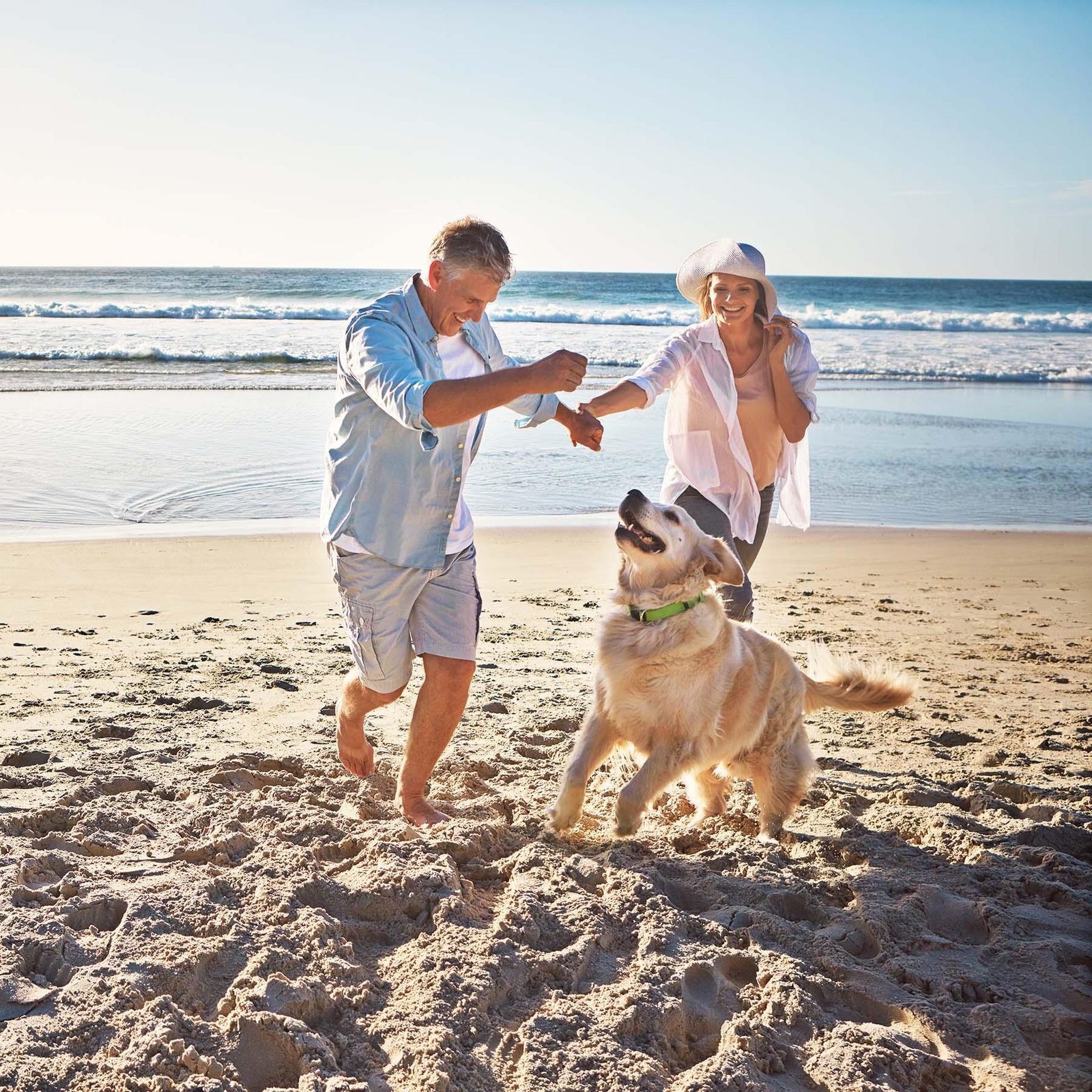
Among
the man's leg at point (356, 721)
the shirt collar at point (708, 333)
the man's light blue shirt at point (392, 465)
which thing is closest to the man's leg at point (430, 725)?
the man's leg at point (356, 721)

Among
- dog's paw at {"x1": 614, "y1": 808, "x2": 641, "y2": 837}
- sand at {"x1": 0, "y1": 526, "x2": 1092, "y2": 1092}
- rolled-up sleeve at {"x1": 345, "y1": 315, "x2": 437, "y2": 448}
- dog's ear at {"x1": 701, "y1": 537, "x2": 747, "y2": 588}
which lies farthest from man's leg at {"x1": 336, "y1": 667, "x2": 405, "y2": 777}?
dog's ear at {"x1": 701, "y1": 537, "x2": 747, "y2": 588}

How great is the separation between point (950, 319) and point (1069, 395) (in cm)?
1666

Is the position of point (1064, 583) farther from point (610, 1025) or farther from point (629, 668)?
point (610, 1025)

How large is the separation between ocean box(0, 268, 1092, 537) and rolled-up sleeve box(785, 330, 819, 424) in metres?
2.64

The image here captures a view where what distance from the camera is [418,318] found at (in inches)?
135

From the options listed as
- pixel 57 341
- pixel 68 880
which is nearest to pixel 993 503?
pixel 68 880

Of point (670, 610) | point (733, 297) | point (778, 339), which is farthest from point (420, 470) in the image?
point (778, 339)

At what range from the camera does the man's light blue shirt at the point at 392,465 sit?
11.0 feet

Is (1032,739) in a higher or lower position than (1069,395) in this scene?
lower

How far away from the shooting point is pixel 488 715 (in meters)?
4.94

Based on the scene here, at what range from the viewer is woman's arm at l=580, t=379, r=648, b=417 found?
416 cm

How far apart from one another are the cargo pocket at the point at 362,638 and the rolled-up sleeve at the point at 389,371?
0.66 metres

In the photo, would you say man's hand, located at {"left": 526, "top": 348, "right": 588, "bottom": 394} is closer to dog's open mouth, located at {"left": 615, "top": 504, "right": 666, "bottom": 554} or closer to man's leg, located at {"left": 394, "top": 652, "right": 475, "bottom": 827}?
dog's open mouth, located at {"left": 615, "top": 504, "right": 666, "bottom": 554}

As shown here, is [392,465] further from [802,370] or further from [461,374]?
[802,370]
